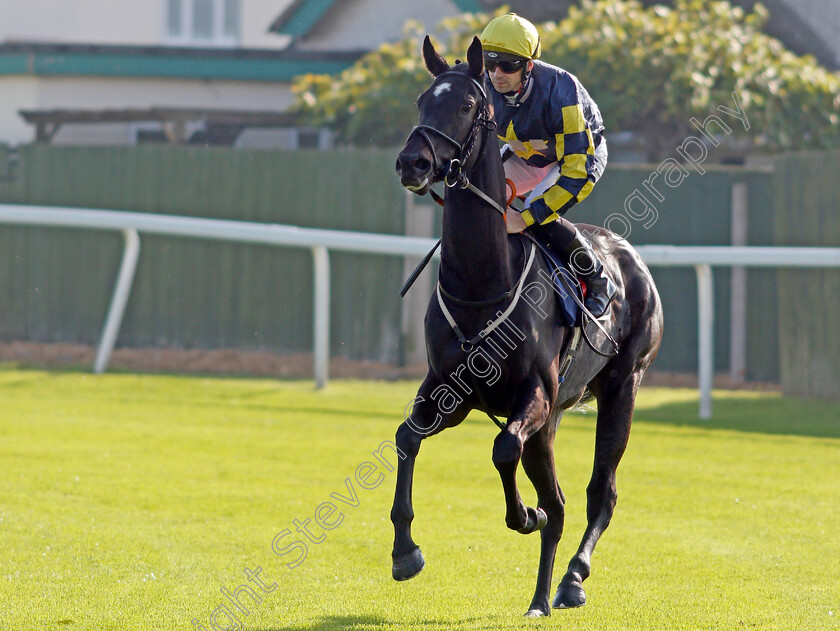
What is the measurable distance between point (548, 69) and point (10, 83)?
12.9 meters

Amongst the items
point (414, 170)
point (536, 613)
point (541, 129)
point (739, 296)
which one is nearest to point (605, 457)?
point (536, 613)

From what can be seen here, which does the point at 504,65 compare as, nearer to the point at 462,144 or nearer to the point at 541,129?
the point at 541,129

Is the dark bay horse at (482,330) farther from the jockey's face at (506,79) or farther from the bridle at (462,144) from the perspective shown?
the jockey's face at (506,79)

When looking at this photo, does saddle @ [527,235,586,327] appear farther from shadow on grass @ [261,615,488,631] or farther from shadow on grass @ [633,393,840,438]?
shadow on grass @ [633,393,840,438]

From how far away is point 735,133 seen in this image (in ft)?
44.4

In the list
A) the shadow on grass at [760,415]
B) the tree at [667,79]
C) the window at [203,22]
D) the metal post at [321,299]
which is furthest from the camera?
the window at [203,22]

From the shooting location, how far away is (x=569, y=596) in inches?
194

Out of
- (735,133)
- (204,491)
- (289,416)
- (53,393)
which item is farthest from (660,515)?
(735,133)

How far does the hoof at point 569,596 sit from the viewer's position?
16.1ft

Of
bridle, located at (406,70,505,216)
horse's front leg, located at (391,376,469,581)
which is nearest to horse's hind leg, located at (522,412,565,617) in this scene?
horse's front leg, located at (391,376,469,581)

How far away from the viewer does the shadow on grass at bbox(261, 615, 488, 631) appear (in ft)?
15.2

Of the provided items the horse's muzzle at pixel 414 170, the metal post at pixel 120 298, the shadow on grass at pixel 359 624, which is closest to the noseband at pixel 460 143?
the horse's muzzle at pixel 414 170

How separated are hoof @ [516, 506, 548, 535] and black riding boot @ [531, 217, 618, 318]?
3.03ft

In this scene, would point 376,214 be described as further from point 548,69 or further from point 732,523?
point 548,69
